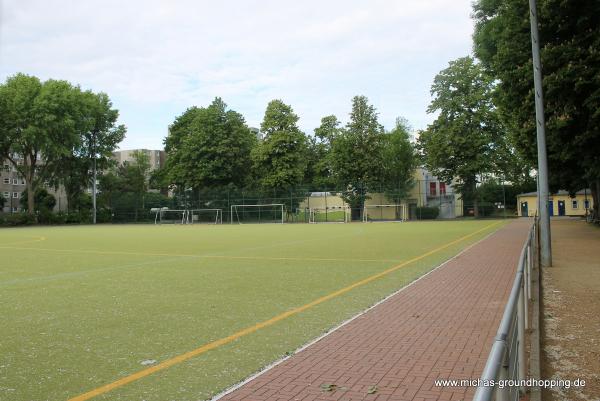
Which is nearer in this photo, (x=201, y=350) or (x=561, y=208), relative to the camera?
(x=201, y=350)

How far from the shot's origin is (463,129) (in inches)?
1982

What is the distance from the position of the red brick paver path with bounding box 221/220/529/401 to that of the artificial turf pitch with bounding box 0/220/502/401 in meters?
0.39

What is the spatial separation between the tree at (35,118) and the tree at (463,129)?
38.7 metres

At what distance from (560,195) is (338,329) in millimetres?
67073

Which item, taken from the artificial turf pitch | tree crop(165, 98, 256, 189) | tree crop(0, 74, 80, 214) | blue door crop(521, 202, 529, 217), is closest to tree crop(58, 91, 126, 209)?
tree crop(0, 74, 80, 214)

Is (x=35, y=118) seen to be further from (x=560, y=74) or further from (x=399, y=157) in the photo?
(x=560, y=74)

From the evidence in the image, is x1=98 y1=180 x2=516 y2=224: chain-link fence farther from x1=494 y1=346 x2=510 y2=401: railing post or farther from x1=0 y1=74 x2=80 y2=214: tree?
x1=494 y1=346 x2=510 y2=401: railing post

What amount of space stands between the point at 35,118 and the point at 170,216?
1870cm

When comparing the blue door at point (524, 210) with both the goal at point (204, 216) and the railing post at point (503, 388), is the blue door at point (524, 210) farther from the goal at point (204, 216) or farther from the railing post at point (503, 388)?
the railing post at point (503, 388)

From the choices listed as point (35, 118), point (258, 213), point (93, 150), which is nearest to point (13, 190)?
point (93, 150)

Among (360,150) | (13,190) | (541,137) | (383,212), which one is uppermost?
(360,150)

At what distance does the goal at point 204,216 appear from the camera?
58.2m

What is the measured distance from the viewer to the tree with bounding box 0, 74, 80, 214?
49.7 m

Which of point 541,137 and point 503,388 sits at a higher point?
point 541,137
